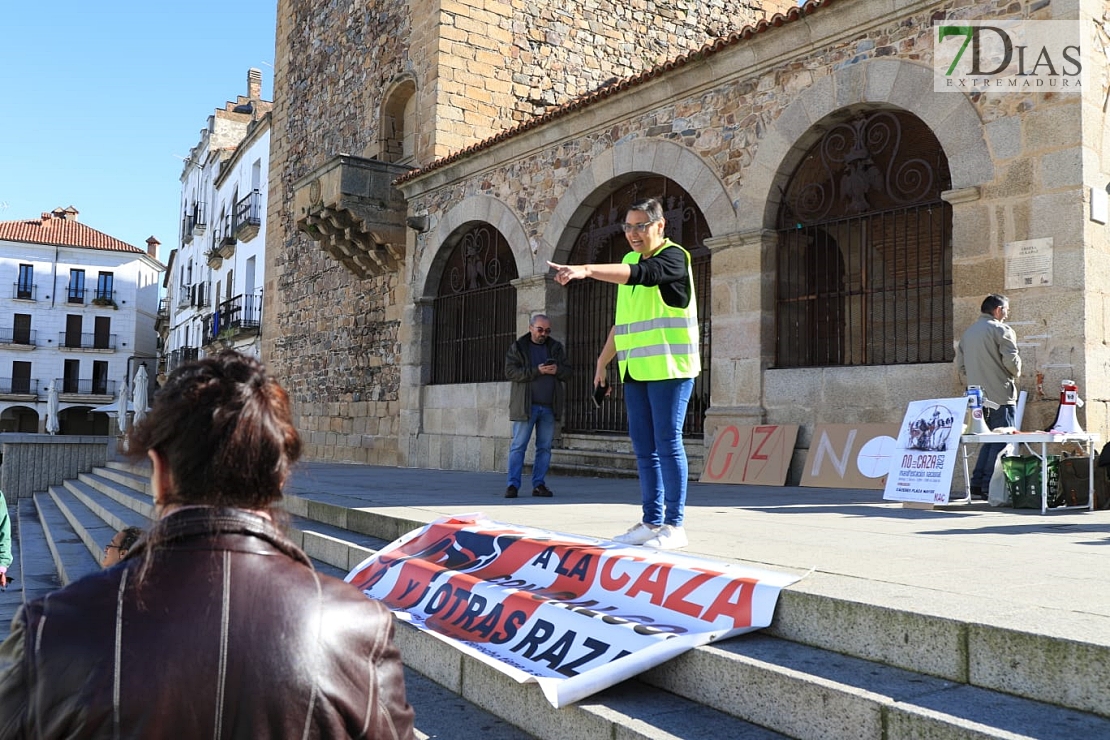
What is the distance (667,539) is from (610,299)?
690 cm

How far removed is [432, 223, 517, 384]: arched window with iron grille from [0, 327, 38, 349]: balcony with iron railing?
38193mm

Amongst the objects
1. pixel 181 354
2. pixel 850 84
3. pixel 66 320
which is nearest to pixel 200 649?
pixel 850 84

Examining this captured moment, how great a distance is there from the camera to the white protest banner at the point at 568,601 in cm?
289

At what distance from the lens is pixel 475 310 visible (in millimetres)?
12844

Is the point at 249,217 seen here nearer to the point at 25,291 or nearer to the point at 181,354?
the point at 181,354

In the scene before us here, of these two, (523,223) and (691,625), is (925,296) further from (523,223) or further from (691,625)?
(691,625)

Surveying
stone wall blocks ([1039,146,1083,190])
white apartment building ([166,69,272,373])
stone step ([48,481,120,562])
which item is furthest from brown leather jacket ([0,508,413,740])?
white apartment building ([166,69,272,373])

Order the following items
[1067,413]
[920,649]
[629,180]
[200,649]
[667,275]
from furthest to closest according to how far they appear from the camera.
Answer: [629,180], [1067,413], [667,275], [920,649], [200,649]

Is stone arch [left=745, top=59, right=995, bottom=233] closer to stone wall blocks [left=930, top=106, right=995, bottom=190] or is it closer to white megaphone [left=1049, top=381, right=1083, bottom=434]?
stone wall blocks [left=930, top=106, right=995, bottom=190]

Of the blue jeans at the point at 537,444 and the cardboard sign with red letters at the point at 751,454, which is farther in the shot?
the cardboard sign with red letters at the point at 751,454

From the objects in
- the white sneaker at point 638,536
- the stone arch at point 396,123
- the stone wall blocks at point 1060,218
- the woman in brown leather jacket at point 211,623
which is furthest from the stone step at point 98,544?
the stone arch at point 396,123

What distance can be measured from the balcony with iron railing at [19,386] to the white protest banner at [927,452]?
45.5m

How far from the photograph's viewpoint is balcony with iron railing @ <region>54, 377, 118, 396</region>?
44.2 metres

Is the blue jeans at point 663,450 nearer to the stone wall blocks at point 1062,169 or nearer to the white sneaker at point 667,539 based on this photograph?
the white sneaker at point 667,539
